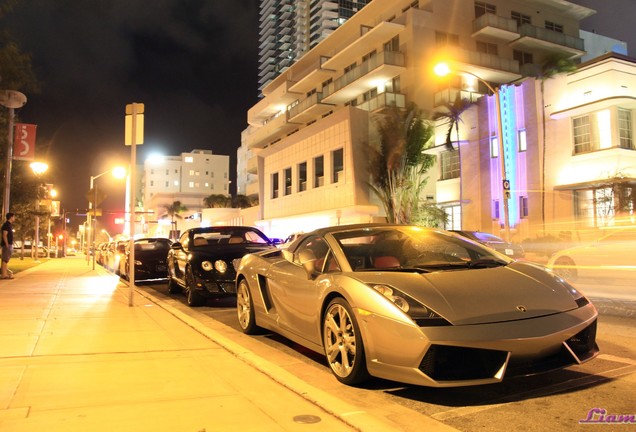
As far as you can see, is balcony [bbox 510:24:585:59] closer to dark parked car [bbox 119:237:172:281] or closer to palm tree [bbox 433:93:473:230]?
palm tree [bbox 433:93:473:230]

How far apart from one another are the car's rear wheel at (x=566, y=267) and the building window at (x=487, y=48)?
29929mm

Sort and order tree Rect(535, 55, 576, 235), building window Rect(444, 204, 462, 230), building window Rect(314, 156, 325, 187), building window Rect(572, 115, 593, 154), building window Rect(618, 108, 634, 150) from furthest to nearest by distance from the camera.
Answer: building window Rect(314, 156, 325, 187) → building window Rect(444, 204, 462, 230) → tree Rect(535, 55, 576, 235) → building window Rect(572, 115, 593, 154) → building window Rect(618, 108, 634, 150)

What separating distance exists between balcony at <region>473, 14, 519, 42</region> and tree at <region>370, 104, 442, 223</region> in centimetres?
1125

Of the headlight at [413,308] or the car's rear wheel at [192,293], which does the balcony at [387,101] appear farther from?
the headlight at [413,308]

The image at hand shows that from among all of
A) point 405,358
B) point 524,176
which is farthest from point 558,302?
point 524,176

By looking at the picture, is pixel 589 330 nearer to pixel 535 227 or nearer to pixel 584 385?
pixel 584 385

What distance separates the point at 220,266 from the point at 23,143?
12148 mm

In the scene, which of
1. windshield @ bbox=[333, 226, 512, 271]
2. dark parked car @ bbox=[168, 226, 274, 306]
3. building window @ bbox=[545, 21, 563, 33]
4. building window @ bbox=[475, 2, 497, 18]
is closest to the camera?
windshield @ bbox=[333, 226, 512, 271]

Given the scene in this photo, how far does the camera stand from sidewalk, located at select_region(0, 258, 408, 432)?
3.50 metres

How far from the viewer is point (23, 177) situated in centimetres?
2250

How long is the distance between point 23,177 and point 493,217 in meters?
22.9

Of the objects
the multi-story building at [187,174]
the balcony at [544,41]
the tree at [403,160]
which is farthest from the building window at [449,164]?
the multi-story building at [187,174]

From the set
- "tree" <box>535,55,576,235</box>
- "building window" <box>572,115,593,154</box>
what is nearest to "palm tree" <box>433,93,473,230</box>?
"tree" <box>535,55,576,235</box>

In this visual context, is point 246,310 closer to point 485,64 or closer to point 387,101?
point 387,101
